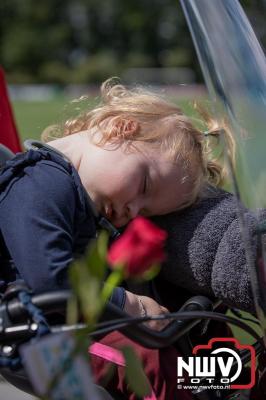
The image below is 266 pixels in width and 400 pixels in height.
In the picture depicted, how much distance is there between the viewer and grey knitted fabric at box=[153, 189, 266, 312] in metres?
1.90

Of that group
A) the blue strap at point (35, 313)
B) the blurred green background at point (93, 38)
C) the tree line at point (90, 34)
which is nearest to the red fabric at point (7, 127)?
the blue strap at point (35, 313)

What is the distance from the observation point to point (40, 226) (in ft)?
5.66

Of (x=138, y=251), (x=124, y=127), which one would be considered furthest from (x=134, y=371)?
(x=124, y=127)

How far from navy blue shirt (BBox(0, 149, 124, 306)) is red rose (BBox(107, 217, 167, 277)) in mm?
803

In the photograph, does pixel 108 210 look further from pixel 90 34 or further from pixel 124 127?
pixel 90 34

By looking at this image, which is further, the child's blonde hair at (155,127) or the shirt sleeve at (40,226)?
the child's blonde hair at (155,127)

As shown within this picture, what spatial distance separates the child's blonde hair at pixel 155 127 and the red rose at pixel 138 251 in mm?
1152

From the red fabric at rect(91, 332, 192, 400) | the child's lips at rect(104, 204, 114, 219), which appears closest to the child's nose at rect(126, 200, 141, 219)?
the child's lips at rect(104, 204, 114, 219)

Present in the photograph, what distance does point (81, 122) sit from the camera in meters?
2.31

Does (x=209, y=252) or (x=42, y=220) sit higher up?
(x=42, y=220)

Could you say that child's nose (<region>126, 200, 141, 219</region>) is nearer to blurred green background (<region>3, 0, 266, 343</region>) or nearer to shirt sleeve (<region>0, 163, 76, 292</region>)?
shirt sleeve (<region>0, 163, 76, 292</region>)

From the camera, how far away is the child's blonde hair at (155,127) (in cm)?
208
